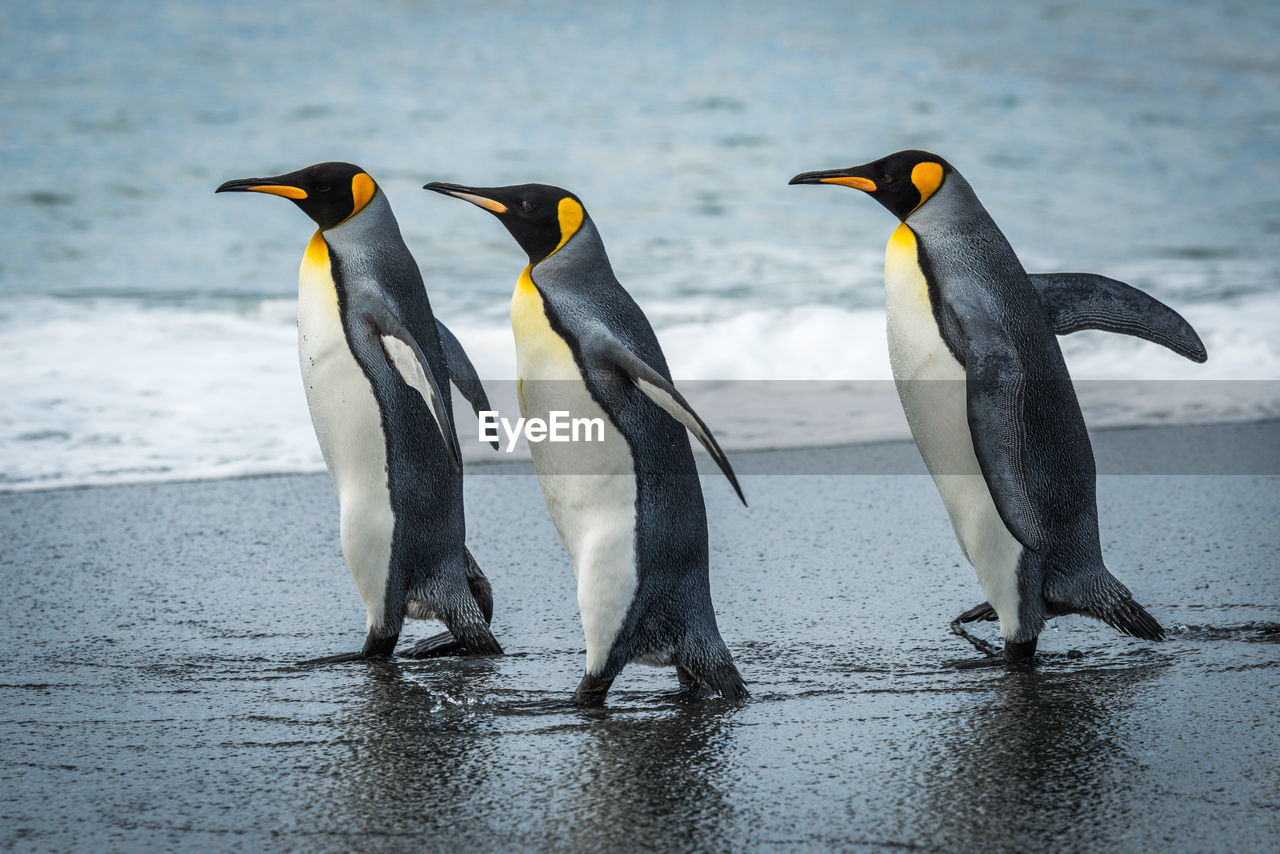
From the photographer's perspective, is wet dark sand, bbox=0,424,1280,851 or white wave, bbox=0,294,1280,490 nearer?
wet dark sand, bbox=0,424,1280,851

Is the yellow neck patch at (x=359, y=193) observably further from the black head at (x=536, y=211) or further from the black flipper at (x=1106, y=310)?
the black flipper at (x=1106, y=310)

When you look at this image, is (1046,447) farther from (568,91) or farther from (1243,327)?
(568,91)

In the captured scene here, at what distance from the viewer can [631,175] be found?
536 inches

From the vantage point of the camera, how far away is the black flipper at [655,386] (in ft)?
7.19

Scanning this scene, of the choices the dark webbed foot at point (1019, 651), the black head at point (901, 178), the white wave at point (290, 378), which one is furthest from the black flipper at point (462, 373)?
the white wave at point (290, 378)

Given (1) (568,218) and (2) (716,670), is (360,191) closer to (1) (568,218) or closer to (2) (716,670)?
(1) (568,218)

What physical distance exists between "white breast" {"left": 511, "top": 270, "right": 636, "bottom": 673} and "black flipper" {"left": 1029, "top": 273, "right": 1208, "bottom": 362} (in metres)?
1.00

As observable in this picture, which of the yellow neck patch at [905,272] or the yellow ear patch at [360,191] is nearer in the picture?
the yellow neck patch at [905,272]

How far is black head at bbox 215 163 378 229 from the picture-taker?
9.11ft

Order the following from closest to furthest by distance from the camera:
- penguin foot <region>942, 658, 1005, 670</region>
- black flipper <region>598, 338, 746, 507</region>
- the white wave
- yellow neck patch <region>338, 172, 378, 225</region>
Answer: black flipper <region>598, 338, 746, 507</region> < penguin foot <region>942, 658, 1005, 670</region> < yellow neck patch <region>338, 172, 378, 225</region> < the white wave

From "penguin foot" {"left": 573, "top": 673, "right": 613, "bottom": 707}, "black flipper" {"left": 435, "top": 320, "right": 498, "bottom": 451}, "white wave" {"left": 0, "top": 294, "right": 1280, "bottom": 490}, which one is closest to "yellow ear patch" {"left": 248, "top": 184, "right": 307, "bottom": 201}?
"black flipper" {"left": 435, "top": 320, "right": 498, "bottom": 451}

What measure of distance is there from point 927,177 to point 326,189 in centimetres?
119

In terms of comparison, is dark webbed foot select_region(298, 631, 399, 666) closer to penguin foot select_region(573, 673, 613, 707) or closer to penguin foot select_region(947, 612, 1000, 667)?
penguin foot select_region(573, 673, 613, 707)

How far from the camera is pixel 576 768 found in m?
2.10
